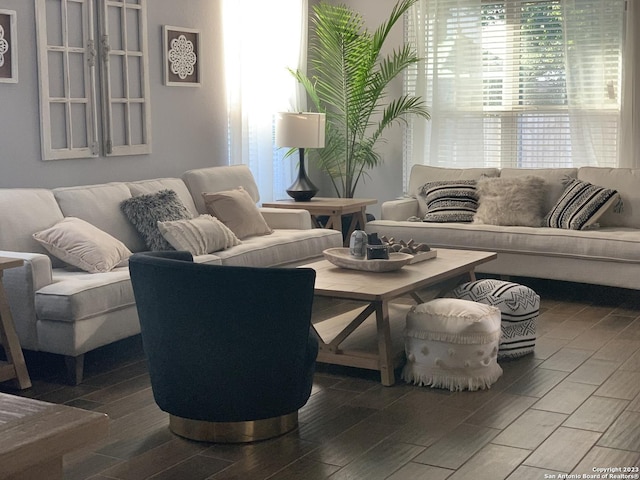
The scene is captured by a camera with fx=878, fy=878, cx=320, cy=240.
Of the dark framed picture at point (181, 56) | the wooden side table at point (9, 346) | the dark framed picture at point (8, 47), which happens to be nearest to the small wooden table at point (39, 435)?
the wooden side table at point (9, 346)

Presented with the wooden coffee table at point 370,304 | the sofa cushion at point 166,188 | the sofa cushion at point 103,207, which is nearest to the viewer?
the wooden coffee table at point 370,304

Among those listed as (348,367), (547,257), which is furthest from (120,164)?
(547,257)

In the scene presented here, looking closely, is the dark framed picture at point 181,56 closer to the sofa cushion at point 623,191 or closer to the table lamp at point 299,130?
the table lamp at point 299,130

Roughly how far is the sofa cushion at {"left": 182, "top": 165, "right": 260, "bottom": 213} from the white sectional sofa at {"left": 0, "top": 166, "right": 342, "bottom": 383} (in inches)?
3.8

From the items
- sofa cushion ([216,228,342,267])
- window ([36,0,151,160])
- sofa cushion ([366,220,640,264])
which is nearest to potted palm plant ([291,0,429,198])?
sofa cushion ([366,220,640,264])

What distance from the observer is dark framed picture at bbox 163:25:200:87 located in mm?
5727

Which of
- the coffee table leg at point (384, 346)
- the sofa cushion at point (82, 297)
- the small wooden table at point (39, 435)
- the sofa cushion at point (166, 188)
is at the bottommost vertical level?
the coffee table leg at point (384, 346)

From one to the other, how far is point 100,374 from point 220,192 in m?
1.82

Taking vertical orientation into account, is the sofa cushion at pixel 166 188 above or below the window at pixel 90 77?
below

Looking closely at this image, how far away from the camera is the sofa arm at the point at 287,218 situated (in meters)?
5.80

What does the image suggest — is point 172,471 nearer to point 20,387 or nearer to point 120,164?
point 20,387

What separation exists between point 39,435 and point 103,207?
3894 mm

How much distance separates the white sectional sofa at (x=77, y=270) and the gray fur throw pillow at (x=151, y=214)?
0.19ft

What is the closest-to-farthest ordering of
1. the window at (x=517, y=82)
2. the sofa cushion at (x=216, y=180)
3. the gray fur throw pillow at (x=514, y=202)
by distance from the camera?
the sofa cushion at (x=216, y=180), the gray fur throw pillow at (x=514, y=202), the window at (x=517, y=82)
